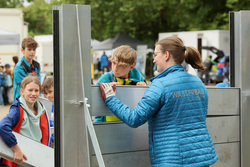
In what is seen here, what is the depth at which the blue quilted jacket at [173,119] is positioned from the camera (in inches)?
112

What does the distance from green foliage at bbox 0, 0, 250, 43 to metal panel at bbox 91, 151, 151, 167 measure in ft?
67.4

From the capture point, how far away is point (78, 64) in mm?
2957

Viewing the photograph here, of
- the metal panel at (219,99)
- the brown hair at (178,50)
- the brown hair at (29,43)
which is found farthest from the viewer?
the brown hair at (29,43)

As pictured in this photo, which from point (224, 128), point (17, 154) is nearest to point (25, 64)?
point (17, 154)

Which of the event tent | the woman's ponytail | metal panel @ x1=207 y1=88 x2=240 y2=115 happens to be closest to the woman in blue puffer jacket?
the woman's ponytail

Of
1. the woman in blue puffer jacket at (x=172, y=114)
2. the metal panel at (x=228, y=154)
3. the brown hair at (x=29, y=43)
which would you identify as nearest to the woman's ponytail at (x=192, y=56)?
the woman in blue puffer jacket at (x=172, y=114)

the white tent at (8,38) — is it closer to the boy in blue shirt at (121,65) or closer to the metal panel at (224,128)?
the boy in blue shirt at (121,65)

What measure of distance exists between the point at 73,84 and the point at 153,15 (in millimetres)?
28356

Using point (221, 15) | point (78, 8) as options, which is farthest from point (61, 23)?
point (221, 15)

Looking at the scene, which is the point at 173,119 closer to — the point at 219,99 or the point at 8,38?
the point at 219,99

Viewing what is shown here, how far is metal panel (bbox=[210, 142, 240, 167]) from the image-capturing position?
3.64m

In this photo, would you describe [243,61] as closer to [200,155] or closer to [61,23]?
[200,155]

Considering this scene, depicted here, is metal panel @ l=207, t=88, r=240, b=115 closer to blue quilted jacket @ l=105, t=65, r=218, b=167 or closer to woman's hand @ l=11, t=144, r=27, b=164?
blue quilted jacket @ l=105, t=65, r=218, b=167

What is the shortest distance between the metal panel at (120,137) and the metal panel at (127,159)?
1.4 inches
